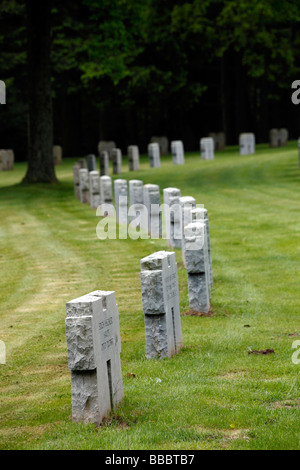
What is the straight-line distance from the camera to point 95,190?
85.9 feet

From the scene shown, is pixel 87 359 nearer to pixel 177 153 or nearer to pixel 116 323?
pixel 116 323

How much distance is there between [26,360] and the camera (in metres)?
10.3

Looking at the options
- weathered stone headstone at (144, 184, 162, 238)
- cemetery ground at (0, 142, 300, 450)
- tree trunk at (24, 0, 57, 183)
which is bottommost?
cemetery ground at (0, 142, 300, 450)

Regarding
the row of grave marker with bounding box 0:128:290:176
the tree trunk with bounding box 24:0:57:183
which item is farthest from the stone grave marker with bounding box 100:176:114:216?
the row of grave marker with bounding box 0:128:290:176

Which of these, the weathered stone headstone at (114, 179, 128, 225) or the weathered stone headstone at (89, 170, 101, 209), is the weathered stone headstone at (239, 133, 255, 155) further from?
the weathered stone headstone at (114, 179, 128, 225)

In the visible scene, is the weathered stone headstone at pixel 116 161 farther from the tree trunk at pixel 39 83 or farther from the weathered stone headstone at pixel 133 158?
the tree trunk at pixel 39 83

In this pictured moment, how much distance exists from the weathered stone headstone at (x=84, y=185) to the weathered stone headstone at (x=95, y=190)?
1.09m

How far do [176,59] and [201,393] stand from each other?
43920 millimetres

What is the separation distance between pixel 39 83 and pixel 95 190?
8774mm

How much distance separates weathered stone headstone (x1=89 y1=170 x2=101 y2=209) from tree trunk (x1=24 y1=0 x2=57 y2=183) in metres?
7.76

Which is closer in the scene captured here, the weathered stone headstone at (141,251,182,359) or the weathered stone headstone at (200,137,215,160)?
the weathered stone headstone at (141,251,182,359)

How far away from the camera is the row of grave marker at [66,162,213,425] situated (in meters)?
7.57

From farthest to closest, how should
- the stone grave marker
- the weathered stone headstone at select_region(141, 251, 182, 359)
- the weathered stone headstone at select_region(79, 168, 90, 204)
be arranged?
the weathered stone headstone at select_region(79, 168, 90, 204) < the stone grave marker < the weathered stone headstone at select_region(141, 251, 182, 359)

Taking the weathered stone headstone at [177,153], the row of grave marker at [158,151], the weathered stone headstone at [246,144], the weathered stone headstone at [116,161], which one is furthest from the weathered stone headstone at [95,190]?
the weathered stone headstone at [246,144]
